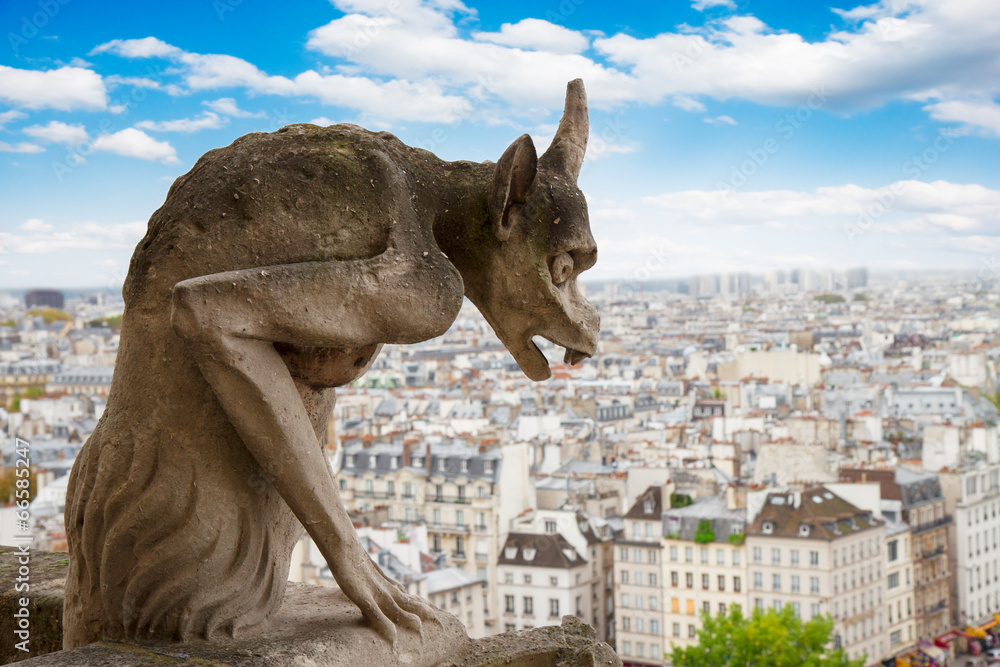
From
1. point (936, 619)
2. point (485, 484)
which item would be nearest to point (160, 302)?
point (485, 484)

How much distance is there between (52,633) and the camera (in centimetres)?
248

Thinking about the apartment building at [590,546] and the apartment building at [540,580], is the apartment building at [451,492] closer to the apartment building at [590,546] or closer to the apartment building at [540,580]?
the apartment building at [540,580]

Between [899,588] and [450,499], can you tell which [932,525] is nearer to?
[899,588]

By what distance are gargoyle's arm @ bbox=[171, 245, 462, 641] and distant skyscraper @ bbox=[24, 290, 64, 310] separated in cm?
6907

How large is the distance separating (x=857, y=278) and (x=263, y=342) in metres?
114

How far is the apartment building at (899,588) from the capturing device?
87.1 feet

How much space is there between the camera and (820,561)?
Answer: 81.4ft

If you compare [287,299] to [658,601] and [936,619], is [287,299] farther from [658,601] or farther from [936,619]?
[936,619]

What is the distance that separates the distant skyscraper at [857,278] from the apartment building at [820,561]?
8685 centimetres

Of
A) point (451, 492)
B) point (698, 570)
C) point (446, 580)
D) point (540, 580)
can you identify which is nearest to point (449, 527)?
point (451, 492)

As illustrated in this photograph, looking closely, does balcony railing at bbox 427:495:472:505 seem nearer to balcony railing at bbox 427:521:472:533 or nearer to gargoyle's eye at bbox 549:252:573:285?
balcony railing at bbox 427:521:472:533

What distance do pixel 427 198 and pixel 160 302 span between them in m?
0.49

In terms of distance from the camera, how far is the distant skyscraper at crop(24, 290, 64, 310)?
2625 inches

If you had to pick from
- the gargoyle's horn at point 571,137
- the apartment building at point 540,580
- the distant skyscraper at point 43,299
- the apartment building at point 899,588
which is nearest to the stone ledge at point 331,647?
the gargoyle's horn at point 571,137
